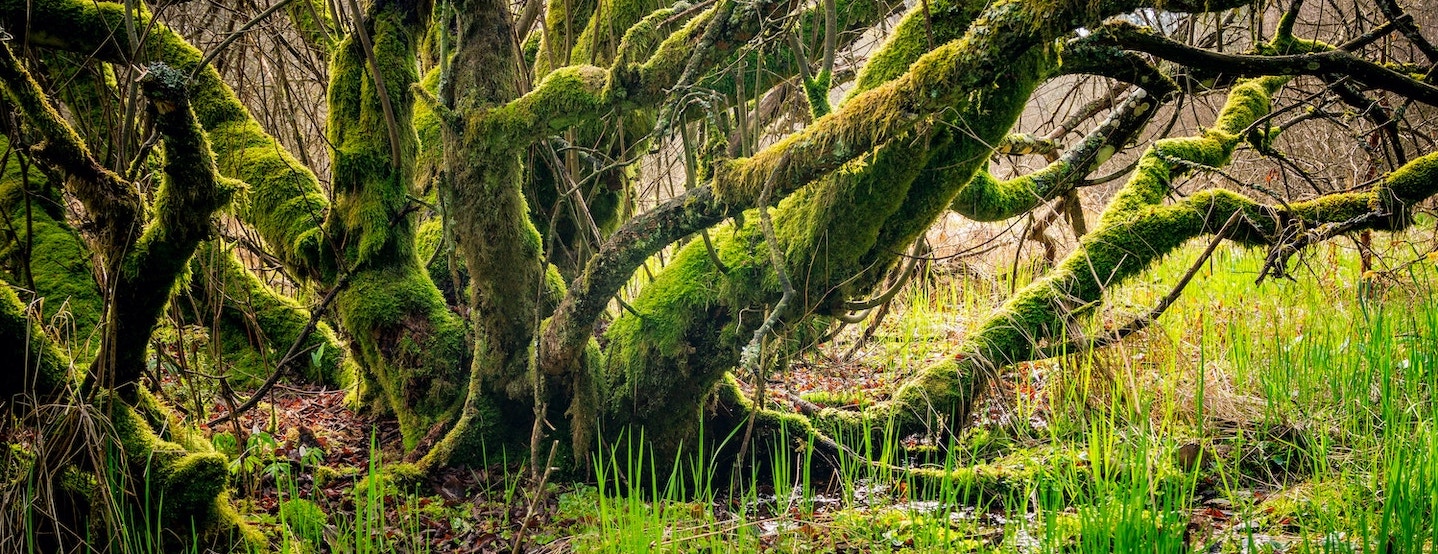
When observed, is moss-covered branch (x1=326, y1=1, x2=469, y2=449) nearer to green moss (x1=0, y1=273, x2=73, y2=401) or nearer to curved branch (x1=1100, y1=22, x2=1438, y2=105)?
green moss (x1=0, y1=273, x2=73, y2=401)

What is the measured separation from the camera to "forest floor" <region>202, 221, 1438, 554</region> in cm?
234

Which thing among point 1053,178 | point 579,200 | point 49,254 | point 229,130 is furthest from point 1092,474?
point 49,254

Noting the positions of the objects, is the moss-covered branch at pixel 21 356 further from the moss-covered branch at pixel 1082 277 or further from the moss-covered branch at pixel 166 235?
the moss-covered branch at pixel 1082 277

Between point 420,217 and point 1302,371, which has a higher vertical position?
point 420,217

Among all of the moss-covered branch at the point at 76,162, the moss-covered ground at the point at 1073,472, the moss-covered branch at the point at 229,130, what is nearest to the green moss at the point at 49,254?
the moss-covered branch at the point at 229,130

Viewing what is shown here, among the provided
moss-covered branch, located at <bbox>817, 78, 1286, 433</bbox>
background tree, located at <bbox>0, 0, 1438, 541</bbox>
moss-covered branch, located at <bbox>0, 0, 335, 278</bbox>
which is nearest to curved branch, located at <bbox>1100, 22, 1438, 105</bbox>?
background tree, located at <bbox>0, 0, 1438, 541</bbox>

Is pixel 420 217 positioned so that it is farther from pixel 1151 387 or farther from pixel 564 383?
pixel 1151 387

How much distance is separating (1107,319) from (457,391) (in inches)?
151

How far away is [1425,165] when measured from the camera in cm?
355

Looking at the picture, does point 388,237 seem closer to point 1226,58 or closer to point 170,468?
point 170,468

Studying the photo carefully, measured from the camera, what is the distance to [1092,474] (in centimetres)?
279

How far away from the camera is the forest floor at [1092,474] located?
234 centimetres

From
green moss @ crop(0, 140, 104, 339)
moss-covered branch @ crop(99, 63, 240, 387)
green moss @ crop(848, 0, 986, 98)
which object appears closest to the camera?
moss-covered branch @ crop(99, 63, 240, 387)

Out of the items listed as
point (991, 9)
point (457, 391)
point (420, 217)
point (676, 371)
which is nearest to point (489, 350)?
point (457, 391)
